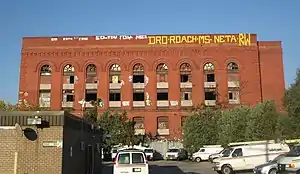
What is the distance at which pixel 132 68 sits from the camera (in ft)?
205

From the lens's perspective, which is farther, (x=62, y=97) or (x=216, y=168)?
(x=62, y=97)

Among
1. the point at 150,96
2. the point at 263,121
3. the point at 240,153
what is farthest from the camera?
the point at 150,96

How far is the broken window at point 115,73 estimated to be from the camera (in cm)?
6269

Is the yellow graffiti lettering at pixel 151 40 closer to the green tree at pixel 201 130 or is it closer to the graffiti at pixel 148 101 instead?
the graffiti at pixel 148 101

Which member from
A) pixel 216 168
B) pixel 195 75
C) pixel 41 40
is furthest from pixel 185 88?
pixel 216 168

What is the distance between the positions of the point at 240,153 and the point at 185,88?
34379 mm

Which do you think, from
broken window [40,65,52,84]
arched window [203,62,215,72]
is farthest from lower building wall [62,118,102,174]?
broken window [40,65,52,84]

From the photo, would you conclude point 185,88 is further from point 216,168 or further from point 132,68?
point 216,168

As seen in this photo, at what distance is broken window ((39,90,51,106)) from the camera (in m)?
62.3

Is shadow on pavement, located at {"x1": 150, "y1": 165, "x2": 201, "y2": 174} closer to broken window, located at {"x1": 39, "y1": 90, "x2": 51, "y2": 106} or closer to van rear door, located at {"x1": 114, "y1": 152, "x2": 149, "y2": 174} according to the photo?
van rear door, located at {"x1": 114, "y1": 152, "x2": 149, "y2": 174}

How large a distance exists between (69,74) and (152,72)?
12943mm

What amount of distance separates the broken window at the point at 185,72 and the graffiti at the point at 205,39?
3.70 metres

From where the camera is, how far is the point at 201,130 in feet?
172

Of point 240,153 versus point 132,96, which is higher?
point 132,96
